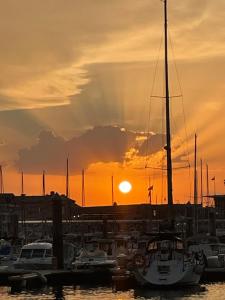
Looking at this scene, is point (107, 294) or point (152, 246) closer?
point (107, 294)

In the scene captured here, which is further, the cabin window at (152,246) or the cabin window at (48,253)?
the cabin window at (48,253)

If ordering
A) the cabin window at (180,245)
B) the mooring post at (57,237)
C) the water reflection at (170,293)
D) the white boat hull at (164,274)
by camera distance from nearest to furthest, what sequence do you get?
the water reflection at (170,293), the white boat hull at (164,274), the cabin window at (180,245), the mooring post at (57,237)

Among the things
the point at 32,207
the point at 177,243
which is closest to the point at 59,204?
the point at 177,243

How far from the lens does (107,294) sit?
5072 centimetres

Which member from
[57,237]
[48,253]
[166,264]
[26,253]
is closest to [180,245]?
[166,264]

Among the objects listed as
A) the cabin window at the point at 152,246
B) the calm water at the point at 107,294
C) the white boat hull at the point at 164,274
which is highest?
the cabin window at the point at 152,246

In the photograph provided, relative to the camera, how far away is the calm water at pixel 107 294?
160ft

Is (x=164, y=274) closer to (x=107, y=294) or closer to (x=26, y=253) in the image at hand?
(x=107, y=294)

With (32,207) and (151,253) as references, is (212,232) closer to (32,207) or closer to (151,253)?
(151,253)

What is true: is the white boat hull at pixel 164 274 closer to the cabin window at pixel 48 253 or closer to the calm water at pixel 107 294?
the calm water at pixel 107 294

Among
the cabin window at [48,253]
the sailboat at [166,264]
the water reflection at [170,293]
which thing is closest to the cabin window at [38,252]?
the cabin window at [48,253]

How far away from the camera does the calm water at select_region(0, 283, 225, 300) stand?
A: 4875cm

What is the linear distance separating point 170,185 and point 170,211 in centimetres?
183

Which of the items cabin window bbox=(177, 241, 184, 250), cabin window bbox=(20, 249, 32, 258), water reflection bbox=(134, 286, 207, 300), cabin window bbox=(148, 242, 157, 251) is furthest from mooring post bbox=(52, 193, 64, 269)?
cabin window bbox=(177, 241, 184, 250)
